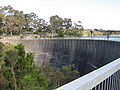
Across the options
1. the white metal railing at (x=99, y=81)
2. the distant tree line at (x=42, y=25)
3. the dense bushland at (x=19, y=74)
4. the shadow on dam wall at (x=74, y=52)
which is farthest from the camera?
the distant tree line at (x=42, y=25)

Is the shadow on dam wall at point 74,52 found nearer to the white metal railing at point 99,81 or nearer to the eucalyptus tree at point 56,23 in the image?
the white metal railing at point 99,81

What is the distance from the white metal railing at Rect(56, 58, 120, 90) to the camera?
1.45 m

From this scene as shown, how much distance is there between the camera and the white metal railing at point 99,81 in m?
1.45

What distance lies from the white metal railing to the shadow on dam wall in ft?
51.3

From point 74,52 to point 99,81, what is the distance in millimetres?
22922

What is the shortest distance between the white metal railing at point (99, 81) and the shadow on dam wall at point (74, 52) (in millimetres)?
15633

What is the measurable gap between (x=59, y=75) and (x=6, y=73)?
474 centimetres

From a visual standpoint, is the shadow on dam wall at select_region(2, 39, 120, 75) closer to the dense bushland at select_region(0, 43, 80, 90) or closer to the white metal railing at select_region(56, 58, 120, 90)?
the dense bushland at select_region(0, 43, 80, 90)

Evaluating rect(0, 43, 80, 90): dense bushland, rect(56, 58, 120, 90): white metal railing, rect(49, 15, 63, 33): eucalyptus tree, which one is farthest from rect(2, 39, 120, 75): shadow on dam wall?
rect(49, 15, 63, 33): eucalyptus tree

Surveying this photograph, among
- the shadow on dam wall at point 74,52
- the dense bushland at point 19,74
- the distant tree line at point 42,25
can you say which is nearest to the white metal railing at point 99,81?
the dense bushland at point 19,74

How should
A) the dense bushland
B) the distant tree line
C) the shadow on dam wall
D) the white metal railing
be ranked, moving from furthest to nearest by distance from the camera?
1. the distant tree line
2. the shadow on dam wall
3. the dense bushland
4. the white metal railing

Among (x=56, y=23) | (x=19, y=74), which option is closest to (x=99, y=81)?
(x=19, y=74)

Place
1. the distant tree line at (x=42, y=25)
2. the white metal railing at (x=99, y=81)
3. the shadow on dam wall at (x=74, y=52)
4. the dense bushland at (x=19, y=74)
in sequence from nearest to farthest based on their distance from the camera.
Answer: the white metal railing at (x=99, y=81)
the dense bushland at (x=19, y=74)
the shadow on dam wall at (x=74, y=52)
the distant tree line at (x=42, y=25)

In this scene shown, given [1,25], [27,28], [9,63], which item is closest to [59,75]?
[9,63]
